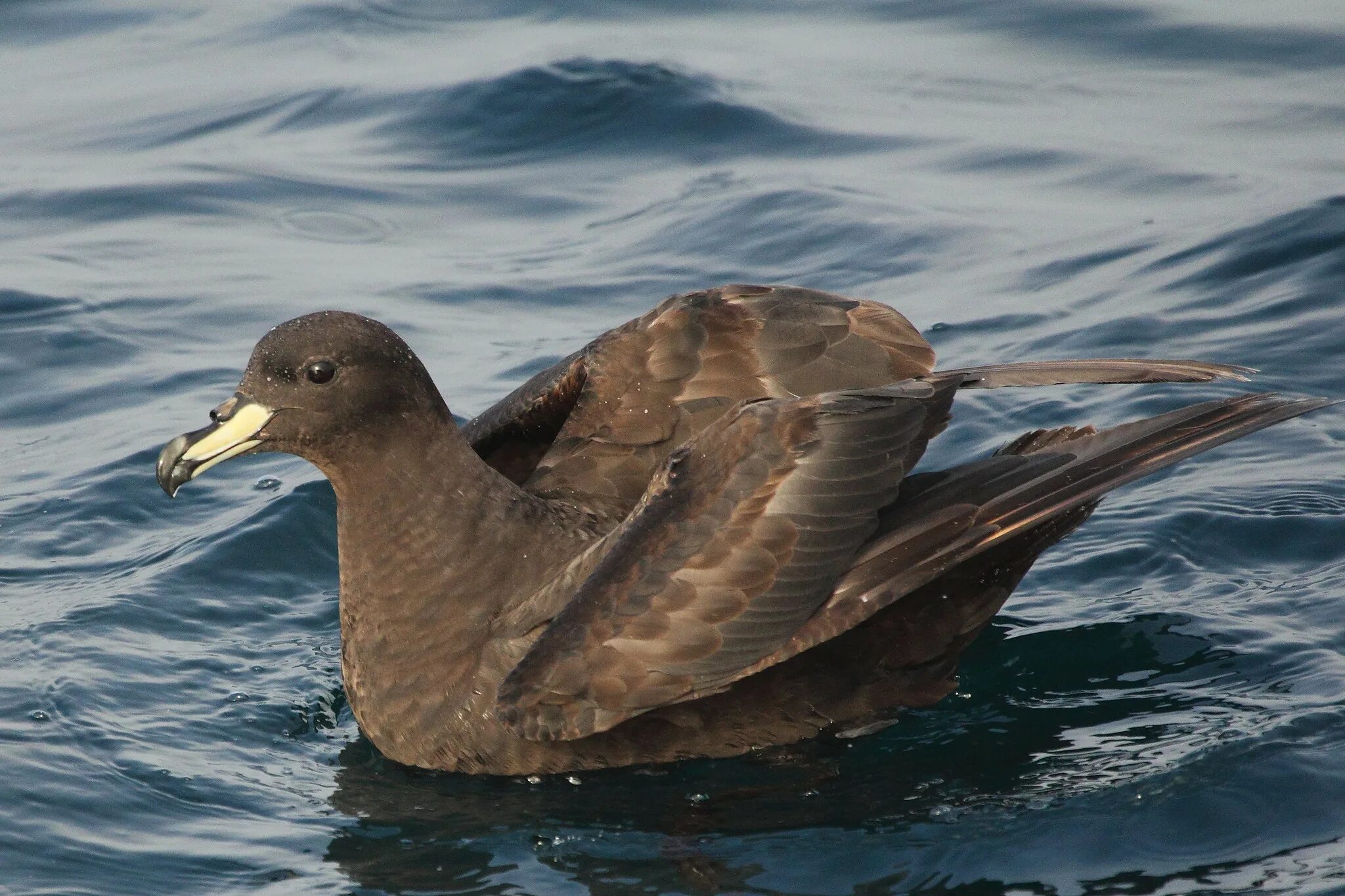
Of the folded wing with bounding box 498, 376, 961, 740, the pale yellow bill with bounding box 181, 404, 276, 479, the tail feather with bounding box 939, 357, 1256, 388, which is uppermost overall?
the pale yellow bill with bounding box 181, 404, 276, 479

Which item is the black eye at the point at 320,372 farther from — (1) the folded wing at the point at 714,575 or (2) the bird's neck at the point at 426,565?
(1) the folded wing at the point at 714,575

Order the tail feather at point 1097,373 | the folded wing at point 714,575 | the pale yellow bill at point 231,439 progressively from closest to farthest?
1. the folded wing at point 714,575
2. the tail feather at point 1097,373
3. the pale yellow bill at point 231,439

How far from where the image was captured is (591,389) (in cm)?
671

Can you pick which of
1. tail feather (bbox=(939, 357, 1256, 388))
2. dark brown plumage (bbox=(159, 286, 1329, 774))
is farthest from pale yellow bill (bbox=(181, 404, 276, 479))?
tail feather (bbox=(939, 357, 1256, 388))

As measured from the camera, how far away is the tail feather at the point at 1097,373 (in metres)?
5.91

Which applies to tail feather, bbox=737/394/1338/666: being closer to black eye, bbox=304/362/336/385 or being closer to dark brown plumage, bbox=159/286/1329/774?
dark brown plumage, bbox=159/286/1329/774

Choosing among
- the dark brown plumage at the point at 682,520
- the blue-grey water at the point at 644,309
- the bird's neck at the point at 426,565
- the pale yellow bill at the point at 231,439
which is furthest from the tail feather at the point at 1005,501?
the pale yellow bill at the point at 231,439

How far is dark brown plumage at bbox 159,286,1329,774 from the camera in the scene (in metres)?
5.58

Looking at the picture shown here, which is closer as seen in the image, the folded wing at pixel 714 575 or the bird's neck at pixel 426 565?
the folded wing at pixel 714 575

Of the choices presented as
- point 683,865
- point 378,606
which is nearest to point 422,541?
point 378,606

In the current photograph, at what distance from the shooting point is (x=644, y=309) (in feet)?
34.7

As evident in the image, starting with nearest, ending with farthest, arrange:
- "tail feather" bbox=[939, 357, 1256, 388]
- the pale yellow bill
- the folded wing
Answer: the folded wing < "tail feather" bbox=[939, 357, 1256, 388] < the pale yellow bill

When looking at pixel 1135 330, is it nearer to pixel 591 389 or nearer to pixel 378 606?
pixel 591 389

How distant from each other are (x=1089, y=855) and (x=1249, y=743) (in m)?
0.81
